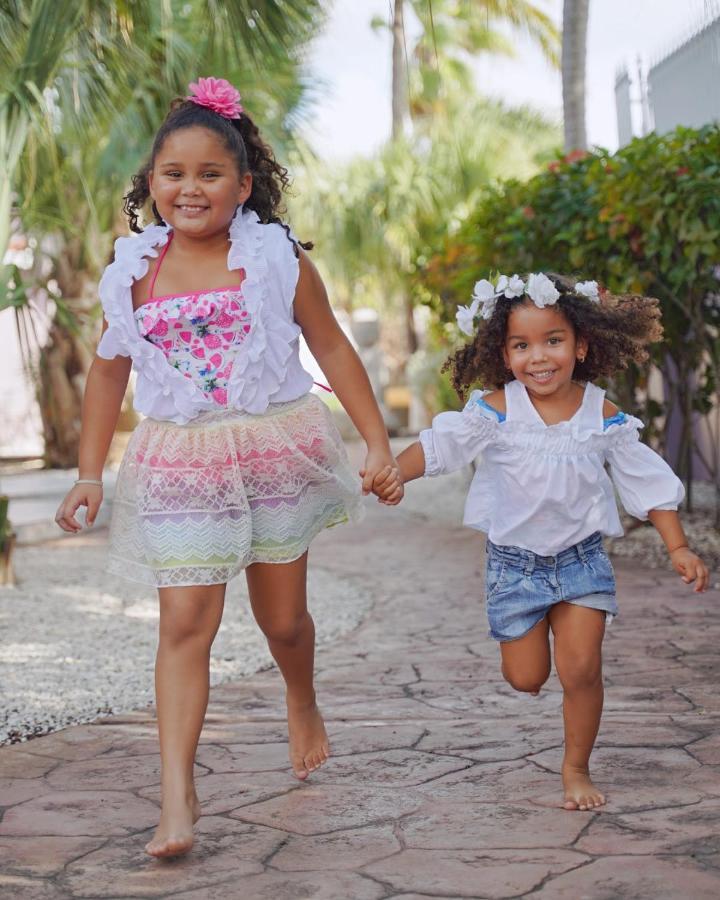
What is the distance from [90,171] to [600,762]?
28.7 feet

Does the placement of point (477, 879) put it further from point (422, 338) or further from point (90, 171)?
point (422, 338)

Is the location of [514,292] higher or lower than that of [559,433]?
higher

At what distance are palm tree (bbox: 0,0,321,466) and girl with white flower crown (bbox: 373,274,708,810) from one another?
3064 millimetres

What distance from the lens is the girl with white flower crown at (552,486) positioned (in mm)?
3195

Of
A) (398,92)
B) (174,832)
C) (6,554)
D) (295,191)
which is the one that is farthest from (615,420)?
(398,92)

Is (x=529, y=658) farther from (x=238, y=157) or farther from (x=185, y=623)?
(x=238, y=157)

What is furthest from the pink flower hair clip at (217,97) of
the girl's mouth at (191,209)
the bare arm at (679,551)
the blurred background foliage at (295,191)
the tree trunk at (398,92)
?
the tree trunk at (398,92)

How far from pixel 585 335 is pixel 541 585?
0.65m

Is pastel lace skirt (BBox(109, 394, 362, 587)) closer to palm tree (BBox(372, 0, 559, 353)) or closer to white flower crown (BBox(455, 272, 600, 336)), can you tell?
white flower crown (BBox(455, 272, 600, 336))

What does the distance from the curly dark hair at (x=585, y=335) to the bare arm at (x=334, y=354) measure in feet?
1.03

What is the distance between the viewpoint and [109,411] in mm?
3260

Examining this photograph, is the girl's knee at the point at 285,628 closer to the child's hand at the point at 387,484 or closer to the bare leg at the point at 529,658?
the child's hand at the point at 387,484

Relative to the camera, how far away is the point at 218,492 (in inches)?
123

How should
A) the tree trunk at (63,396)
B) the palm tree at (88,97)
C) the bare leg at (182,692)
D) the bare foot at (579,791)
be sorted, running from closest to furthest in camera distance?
the bare leg at (182,692) → the bare foot at (579,791) → the palm tree at (88,97) → the tree trunk at (63,396)
